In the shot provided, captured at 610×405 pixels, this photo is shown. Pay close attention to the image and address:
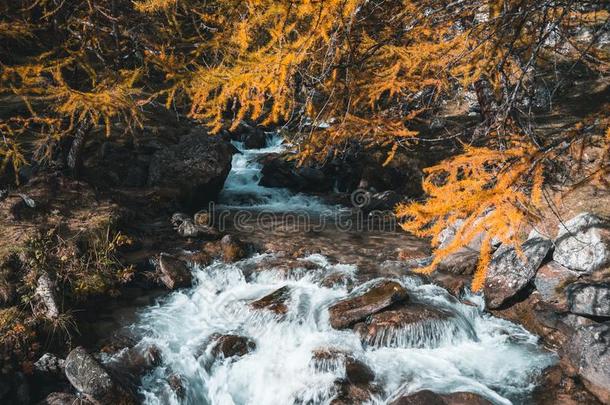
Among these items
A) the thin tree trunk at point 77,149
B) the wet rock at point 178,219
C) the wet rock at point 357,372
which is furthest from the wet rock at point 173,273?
the wet rock at point 357,372

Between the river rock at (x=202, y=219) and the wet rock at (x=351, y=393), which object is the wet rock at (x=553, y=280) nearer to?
the wet rock at (x=351, y=393)

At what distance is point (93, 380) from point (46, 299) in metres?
Result: 1.95

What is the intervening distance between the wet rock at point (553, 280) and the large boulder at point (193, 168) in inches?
330

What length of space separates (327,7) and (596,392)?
5.31 metres

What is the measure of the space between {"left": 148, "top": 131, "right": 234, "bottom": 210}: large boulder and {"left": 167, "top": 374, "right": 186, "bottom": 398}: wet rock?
21.3 ft

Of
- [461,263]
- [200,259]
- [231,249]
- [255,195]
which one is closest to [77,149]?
[200,259]

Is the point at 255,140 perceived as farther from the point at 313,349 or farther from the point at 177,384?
the point at 177,384

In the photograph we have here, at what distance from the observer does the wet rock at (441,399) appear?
509cm

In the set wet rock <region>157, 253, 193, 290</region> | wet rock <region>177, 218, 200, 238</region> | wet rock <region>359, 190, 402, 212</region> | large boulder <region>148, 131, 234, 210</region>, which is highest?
large boulder <region>148, 131, 234, 210</region>

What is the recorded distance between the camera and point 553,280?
6.71 m

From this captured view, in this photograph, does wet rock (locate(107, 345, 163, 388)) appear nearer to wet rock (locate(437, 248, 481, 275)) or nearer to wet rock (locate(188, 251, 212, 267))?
wet rock (locate(188, 251, 212, 267))

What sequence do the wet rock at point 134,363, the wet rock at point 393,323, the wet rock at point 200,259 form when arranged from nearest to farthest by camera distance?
the wet rock at point 134,363 < the wet rock at point 393,323 < the wet rock at point 200,259

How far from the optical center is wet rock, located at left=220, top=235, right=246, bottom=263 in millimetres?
8898

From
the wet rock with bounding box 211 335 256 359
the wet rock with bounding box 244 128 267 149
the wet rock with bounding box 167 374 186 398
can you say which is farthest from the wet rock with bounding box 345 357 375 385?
the wet rock with bounding box 244 128 267 149
